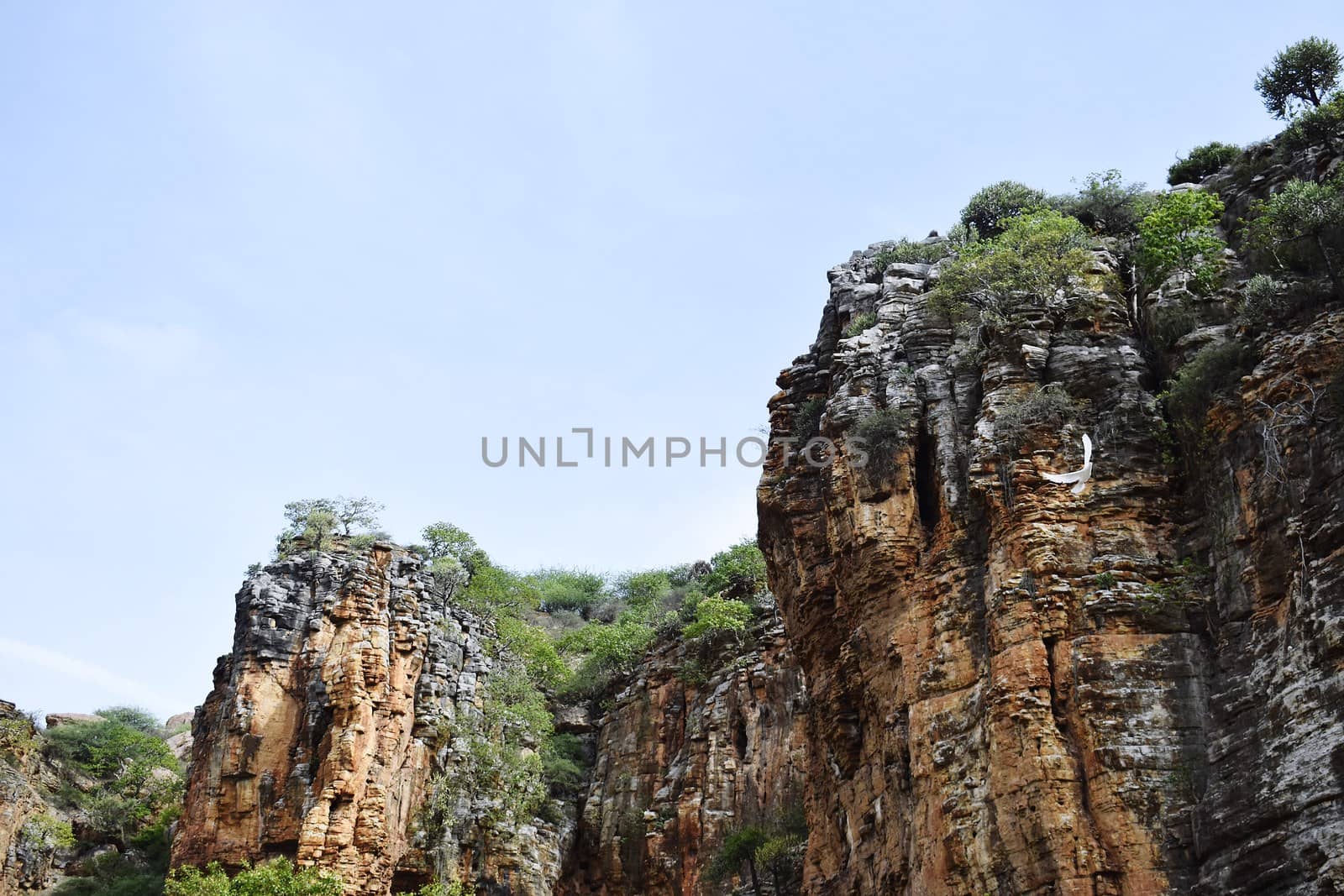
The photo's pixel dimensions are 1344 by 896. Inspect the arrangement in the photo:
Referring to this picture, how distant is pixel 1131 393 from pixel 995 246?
7366 mm

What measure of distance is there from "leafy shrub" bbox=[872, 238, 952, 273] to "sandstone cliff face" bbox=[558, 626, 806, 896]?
44.9ft

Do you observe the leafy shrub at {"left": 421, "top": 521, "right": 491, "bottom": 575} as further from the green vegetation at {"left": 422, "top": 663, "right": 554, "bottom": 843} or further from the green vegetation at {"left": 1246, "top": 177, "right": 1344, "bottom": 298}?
the green vegetation at {"left": 1246, "top": 177, "right": 1344, "bottom": 298}

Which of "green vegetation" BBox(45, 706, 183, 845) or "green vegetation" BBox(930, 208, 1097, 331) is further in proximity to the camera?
"green vegetation" BBox(45, 706, 183, 845)

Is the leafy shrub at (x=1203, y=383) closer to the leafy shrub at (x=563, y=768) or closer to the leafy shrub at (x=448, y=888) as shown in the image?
the leafy shrub at (x=448, y=888)

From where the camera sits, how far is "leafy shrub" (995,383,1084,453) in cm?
2667

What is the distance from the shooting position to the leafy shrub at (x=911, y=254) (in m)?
37.7

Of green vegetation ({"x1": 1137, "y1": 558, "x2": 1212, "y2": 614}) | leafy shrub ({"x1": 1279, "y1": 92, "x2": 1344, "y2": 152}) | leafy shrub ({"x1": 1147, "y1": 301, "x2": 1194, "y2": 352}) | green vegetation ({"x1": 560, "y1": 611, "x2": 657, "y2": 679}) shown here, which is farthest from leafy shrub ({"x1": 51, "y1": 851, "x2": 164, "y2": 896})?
leafy shrub ({"x1": 1279, "y1": 92, "x2": 1344, "y2": 152})

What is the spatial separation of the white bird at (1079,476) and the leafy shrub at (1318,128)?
11.0 meters

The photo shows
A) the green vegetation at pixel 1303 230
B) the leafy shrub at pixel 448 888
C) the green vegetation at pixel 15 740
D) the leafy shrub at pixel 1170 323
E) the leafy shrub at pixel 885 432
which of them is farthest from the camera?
the green vegetation at pixel 15 740

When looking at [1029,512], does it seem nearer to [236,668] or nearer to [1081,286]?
[1081,286]

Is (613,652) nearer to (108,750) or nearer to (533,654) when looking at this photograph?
(533,654)

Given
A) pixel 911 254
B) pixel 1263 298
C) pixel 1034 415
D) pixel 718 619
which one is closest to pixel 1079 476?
pixel 1034 415

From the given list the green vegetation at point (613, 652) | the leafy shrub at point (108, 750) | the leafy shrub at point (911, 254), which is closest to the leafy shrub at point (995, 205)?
the leafy shrub at point (911, 254)

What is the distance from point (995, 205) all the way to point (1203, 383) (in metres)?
17.3
